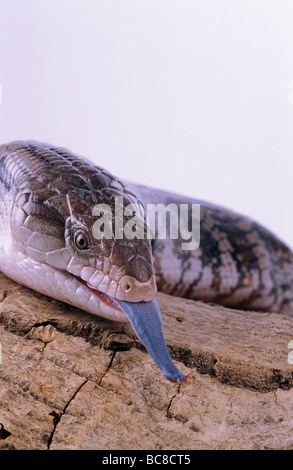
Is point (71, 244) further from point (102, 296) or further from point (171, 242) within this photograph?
point (171, 242)

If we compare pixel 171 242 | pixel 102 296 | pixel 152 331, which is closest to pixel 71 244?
pixel 102 296

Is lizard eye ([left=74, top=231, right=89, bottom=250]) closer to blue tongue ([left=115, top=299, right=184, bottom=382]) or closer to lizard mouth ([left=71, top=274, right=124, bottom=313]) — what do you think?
lizard mouth ([left=71, top=274, right=124, bottom=313])

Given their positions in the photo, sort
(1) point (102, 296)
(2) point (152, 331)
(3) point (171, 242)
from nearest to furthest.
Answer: (2) point (152, 331), (1) point (102, 296), (3) point (171, 242)

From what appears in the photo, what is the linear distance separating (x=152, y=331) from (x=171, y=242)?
146cm

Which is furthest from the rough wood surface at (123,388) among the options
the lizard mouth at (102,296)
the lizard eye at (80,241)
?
the lizard eye at (80,241)

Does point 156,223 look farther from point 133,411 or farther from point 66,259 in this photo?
point 133,411

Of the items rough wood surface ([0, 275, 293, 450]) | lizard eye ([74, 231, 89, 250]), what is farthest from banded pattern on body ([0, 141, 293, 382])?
rough wood surface ([0, 275, 293, 450])

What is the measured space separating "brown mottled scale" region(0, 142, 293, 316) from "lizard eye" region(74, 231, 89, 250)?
0.09 ft

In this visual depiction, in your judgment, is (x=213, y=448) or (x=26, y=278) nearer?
(x=213, y=448)

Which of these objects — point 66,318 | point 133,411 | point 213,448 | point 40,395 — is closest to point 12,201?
point 66,318

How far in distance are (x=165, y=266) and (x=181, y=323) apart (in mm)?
951

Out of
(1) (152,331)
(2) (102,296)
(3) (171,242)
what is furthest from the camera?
(3) (171,242)

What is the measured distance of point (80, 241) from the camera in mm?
1731

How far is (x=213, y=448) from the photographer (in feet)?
4.79
